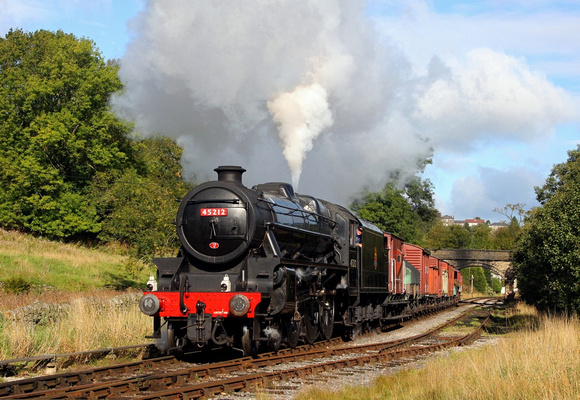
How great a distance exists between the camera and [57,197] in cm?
3806

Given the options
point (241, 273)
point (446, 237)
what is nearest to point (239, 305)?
point (241, 273)

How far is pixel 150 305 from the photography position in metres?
10.6

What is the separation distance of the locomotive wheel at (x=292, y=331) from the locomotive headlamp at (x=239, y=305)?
201 cm

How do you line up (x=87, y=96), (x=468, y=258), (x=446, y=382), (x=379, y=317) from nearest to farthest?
(x=446, y=382)
(x=379, y=317)
(x=87, y=96)
(x=468, y=258)

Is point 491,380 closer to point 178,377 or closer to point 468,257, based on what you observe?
point 178,377

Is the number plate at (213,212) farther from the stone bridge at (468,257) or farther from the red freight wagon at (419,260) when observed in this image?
the stone bridge at (468,257)

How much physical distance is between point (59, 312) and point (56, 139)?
25.2 metres

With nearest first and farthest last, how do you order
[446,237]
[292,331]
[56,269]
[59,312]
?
[292,331] < [59,312] < [56,269] < [446,237]

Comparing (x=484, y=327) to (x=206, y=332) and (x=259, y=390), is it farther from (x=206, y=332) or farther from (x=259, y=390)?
(x=259, y=390)

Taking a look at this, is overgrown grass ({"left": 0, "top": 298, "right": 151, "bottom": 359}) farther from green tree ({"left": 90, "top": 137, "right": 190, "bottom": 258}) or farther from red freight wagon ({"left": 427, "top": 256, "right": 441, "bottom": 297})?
red freight wagon ({"left": 427, "top": 256, "right": 441, "bottom": 297})

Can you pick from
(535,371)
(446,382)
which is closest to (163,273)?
(446,382)

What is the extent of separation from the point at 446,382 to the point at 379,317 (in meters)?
11.5

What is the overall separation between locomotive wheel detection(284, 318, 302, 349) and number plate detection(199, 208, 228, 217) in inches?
98.6

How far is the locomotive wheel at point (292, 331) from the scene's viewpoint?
12016 millimetres
